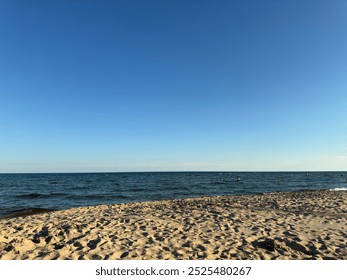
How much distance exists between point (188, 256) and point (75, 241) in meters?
3.69

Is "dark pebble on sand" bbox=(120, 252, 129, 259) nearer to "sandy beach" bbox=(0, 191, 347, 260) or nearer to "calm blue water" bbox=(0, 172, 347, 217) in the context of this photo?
"sandy beach" bbox=(0, 191, 347, 260)

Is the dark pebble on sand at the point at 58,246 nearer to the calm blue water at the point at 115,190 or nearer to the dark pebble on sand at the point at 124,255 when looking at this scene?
the dark pebble on sand at the point at 124,255

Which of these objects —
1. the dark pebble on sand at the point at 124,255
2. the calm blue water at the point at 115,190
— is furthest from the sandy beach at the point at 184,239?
the calm blue water at the point at 115,190

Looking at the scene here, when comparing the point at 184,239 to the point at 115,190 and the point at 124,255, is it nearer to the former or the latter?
the point at 124,255

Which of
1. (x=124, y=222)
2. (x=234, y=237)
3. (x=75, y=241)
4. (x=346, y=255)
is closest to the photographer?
(x=346, y=255)

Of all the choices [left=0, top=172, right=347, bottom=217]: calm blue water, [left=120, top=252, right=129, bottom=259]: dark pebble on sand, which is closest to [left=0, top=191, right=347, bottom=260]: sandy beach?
[left=120, top=252, right=129, bottom=259]: dark pebble on sand

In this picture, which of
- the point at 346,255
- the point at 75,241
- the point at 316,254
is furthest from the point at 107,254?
the point at 346,255

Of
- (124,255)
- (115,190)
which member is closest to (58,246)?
(124,255)

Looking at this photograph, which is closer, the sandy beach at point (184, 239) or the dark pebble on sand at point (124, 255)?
the dark pebble on sand at point (124, 255)

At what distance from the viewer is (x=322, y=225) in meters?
9.73
